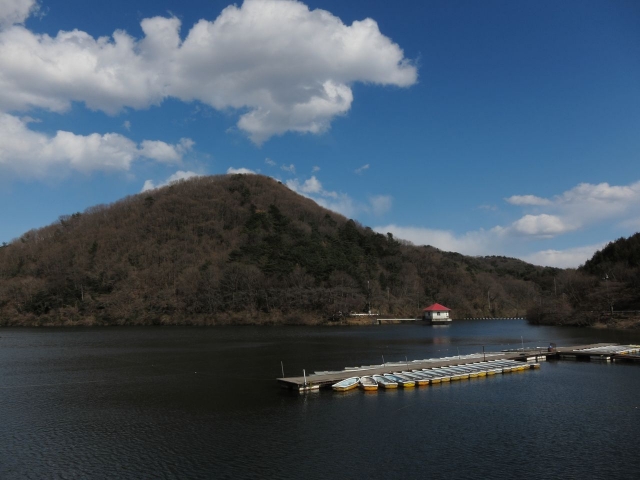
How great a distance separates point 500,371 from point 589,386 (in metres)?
7.60

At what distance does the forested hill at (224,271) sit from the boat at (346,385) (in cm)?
8238

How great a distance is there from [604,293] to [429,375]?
73.2m

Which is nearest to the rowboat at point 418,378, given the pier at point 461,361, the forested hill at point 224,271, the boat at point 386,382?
the boat at point 386,382

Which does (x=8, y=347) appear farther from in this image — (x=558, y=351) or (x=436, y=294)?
(x=436, y=294)

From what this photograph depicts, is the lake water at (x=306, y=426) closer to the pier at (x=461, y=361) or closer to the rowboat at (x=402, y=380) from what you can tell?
the rowboat at (x=402, y=380)

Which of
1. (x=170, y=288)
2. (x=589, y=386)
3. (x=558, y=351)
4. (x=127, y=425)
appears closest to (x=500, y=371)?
(x=589, y=386)

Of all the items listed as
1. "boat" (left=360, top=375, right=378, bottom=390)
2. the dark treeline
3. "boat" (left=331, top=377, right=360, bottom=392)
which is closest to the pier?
"boat" (left=331, top=377, right=360, bottom=392)

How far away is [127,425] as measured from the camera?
26.0 meters

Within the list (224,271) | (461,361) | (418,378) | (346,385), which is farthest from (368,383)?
(224,271)

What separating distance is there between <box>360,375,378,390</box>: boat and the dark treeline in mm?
70196

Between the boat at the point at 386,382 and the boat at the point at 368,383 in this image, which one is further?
the boat at the point at 386,382

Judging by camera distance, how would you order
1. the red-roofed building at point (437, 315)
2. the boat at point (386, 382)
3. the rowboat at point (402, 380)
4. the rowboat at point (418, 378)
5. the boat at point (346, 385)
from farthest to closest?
the red-roofed building at point (437, 315)
the rowboat at point (418, 378)
the rowboat at point (402, 380)
the boat at point (386, 382)
the boat at point (346, 385)

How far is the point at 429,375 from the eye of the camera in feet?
121

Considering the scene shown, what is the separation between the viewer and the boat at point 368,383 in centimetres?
3319
